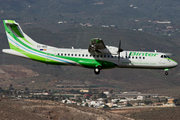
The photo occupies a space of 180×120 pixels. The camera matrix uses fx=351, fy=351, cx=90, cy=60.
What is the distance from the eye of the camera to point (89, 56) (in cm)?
6769

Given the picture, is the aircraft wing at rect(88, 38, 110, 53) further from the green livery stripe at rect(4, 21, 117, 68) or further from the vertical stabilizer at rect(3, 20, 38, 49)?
the vertical stabilizer at rect(3, 20, 38, 49)

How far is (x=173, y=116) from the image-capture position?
125m

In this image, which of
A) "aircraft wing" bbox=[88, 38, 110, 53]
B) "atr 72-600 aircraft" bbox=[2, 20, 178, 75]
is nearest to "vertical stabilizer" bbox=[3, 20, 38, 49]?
"atr 72-600 aircraft" bbox=[2, 20, 178, 75]

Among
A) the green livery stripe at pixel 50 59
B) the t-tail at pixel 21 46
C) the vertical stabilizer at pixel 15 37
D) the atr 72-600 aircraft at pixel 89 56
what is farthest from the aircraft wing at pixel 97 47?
the vertical stabilizer at pixel 15 37

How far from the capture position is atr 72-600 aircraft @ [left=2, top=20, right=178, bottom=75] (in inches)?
2648

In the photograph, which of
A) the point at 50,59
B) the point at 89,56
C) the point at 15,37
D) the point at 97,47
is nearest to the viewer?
the point at 97,47

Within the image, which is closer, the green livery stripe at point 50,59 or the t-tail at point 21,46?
the green livery stripe at point 50,59

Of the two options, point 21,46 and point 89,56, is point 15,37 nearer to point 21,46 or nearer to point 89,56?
point 21,46

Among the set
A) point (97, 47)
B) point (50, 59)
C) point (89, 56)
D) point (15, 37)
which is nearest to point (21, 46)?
point (15, 37)

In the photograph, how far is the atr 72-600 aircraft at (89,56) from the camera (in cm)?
6725

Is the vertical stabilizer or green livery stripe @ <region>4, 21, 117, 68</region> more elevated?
the vertical stabilizer

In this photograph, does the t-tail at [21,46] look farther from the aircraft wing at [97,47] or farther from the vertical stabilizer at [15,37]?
the aircraft wing at [97,47]

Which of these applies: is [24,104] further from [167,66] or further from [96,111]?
[167,66]

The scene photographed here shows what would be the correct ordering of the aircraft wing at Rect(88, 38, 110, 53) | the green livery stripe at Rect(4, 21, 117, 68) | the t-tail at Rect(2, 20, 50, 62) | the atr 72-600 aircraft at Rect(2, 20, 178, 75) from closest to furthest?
the aircraft wing at Rect(88, 38, 110, 53), the atr 72-600 aircraft at Rect(2, 20, 178, 75), the green livery stripe at Rect(4, 21, 117, 68), the t-tail at Rect(2, 20, 50, 62)
